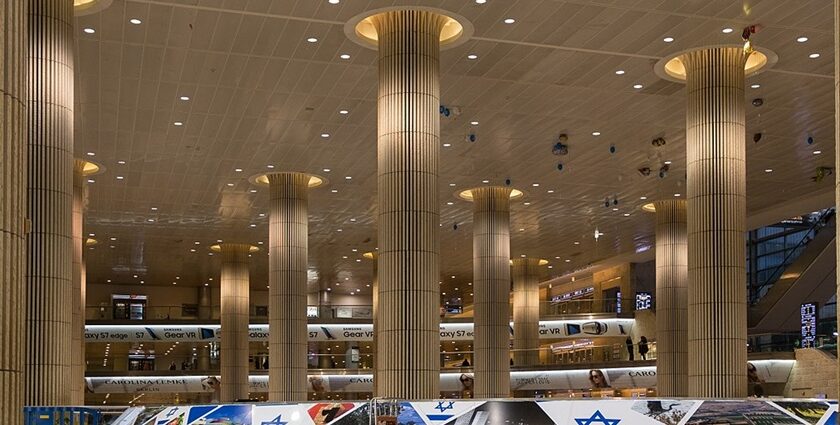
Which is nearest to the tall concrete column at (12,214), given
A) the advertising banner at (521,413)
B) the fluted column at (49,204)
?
the advertising banner at (521,413)

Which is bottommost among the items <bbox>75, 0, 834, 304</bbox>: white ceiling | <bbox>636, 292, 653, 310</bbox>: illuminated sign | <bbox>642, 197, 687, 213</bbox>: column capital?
<bbox>636, 292, 653, 310</bbox>: illuminated sign

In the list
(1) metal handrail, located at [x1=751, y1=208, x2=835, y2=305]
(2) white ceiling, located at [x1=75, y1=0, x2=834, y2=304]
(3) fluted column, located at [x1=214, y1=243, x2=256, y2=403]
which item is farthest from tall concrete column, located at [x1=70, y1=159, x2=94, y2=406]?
(1) metal handrail, located at [x1=751, y1=208, x2=835, y2=305]

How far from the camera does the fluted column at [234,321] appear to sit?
39781 mm

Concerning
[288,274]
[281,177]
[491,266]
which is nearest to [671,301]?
[491,266]

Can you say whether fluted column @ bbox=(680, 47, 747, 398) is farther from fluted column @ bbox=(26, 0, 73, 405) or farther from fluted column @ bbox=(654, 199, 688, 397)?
fluted column @ bbox=(654, 199, 688, 397)

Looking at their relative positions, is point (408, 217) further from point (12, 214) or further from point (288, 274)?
point (288, 274)

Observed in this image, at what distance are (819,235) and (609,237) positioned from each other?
7.88 m

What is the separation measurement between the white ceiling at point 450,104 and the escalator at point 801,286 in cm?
704

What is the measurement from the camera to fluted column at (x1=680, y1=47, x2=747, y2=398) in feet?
59.5

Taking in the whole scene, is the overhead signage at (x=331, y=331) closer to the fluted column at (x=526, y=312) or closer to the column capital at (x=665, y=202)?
the fluted column at (x=526, y=312)

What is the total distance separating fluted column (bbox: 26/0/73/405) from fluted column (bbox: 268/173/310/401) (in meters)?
13.6

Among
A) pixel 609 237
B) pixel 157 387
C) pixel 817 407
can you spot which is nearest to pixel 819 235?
pixel 609 237

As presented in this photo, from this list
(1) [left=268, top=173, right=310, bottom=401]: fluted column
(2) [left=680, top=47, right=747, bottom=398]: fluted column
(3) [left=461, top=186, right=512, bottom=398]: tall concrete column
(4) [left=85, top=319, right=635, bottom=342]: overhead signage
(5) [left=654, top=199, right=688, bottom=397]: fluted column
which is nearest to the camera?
(2) [left=680, top=47, right=747, bottom=398]: fluted column

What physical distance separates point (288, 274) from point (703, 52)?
14377mm
